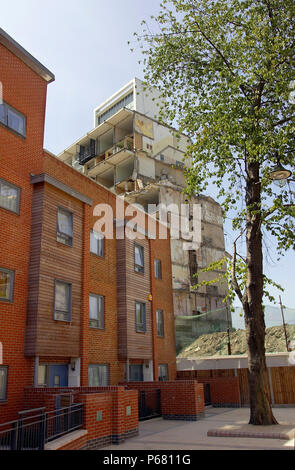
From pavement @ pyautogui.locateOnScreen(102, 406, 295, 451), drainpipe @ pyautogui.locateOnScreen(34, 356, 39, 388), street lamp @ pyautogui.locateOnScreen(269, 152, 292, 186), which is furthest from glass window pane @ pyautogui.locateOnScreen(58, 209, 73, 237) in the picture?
street lamp @ pyautogui.locateOnScreen(269, 152, 292, 186)

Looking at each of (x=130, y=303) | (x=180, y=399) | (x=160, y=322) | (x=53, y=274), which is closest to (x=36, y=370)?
(x=53, y=274)

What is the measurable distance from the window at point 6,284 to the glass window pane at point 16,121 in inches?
199

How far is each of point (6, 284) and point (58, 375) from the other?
400 centimetres

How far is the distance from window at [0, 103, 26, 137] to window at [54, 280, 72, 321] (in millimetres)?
5561

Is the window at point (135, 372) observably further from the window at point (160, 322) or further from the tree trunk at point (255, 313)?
the tree trunk at point (255, 313)

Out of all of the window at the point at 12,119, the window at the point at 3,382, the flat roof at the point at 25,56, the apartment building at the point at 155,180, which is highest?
the apartment building at the point at 155,180

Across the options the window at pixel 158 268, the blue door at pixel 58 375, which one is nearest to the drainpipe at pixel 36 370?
the blue door at pixel 58 375

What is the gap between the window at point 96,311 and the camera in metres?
17.3

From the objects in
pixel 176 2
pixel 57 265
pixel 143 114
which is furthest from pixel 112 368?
pixel 143 114

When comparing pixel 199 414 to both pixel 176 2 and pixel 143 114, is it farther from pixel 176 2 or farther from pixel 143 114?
pixel 143 114

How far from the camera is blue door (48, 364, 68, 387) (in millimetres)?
14320

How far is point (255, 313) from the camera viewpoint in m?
12.8

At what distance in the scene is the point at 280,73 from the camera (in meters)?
13.4

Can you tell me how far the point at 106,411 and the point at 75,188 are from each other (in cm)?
950
